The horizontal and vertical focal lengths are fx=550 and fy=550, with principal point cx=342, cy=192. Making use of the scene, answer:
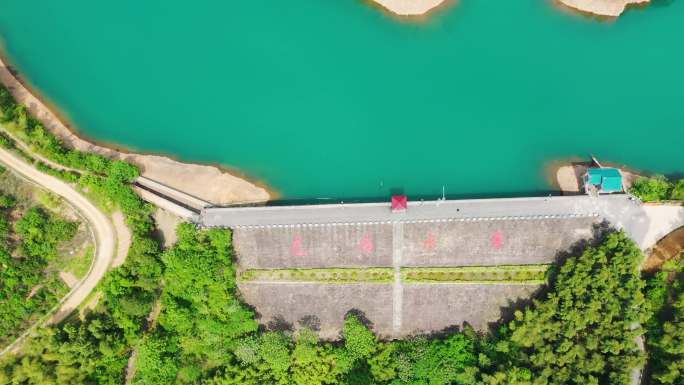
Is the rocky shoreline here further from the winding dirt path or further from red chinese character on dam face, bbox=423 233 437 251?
the winding dirt path

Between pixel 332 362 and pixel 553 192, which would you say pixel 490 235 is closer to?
pixel 553 192

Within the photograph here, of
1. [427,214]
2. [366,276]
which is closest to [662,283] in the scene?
Answer: [427,214]

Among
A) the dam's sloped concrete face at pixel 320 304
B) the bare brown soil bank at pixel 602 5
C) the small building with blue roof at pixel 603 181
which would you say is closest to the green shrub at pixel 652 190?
the small building with blue roof at pixel 603 181

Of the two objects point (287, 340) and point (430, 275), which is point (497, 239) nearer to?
point (430, 275)

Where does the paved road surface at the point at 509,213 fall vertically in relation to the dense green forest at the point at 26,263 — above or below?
above

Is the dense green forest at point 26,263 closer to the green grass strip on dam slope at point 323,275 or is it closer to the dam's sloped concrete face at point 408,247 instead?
the dam's sloped concrete face at point 408,247

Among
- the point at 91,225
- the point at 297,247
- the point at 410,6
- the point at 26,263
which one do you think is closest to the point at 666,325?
the point at 297,247
